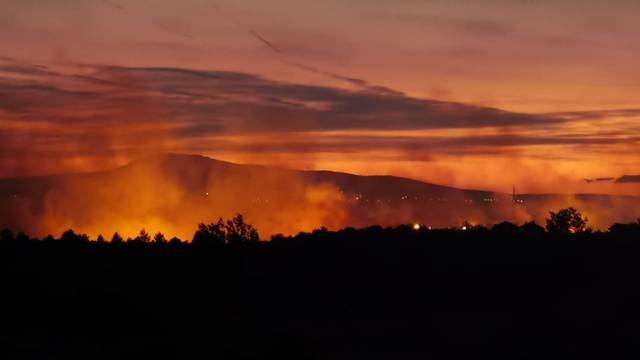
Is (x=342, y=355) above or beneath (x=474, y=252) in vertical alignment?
beneath

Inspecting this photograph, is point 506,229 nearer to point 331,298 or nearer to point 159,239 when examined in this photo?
point 331,298

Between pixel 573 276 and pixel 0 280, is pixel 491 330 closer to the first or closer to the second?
pixel 573 276

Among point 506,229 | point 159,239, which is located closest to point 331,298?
point 506,229

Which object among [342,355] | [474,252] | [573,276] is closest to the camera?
[342,355]

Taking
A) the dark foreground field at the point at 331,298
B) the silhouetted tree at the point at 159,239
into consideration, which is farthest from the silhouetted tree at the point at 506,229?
the silhouetted tree at the point at 159,239

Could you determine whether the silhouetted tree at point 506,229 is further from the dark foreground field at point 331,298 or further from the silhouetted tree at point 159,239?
the silhouetted tree at point 159,239

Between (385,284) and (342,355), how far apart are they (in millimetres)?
7806

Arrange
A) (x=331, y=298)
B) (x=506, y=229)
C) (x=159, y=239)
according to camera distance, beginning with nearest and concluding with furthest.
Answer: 1. (x=331, y=298)
2. (x=506, y=229)
3. (x=159, y=239)

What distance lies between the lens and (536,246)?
1588 inches

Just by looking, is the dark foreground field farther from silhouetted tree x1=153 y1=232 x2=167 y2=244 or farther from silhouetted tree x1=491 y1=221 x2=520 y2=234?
silhouetted tree x1=153 y1=232 x2=167 y2=244

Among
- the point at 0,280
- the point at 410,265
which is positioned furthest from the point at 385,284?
the point at 0,280

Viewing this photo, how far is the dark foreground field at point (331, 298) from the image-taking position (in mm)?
28797

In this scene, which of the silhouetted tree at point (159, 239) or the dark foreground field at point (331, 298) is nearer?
the dark foreground field at point (331, 298)

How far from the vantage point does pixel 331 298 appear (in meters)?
33.6
